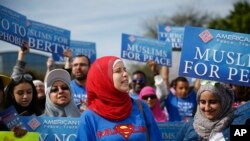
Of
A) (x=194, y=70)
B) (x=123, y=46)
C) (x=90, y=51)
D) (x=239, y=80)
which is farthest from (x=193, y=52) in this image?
(x=90, y=51)

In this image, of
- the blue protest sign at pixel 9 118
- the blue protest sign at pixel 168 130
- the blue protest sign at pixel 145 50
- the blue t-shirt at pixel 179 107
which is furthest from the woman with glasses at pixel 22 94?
the blue protest sign at pixel 145 50

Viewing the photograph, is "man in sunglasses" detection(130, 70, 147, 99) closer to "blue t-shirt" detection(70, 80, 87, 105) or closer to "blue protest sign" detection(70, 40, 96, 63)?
"blue protest sign" detection(70, 40, 96, 63)

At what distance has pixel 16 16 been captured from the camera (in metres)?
6.23

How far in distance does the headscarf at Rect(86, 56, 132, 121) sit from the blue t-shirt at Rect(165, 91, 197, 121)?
12.6 ft

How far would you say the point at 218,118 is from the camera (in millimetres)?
4285

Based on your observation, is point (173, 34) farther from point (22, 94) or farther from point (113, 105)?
point (113, 105)

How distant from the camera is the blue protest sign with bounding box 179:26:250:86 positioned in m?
4.96

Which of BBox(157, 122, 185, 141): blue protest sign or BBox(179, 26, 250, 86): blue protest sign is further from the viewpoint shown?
BBox(157, 122, 185, 141): blue protest sign

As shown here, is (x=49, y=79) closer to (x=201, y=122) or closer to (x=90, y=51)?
(x=201, y=122)

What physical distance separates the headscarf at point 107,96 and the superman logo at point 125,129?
61 millimetres

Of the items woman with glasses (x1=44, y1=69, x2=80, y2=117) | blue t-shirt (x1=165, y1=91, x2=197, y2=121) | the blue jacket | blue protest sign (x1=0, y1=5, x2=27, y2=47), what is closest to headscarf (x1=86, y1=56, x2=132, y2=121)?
the blue jacket

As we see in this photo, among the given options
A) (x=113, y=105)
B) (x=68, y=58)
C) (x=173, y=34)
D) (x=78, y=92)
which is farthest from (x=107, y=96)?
(x=173, y=34)

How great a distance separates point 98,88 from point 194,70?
5.11 feet

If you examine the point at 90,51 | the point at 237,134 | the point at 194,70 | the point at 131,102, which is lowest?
the point at 237,134
